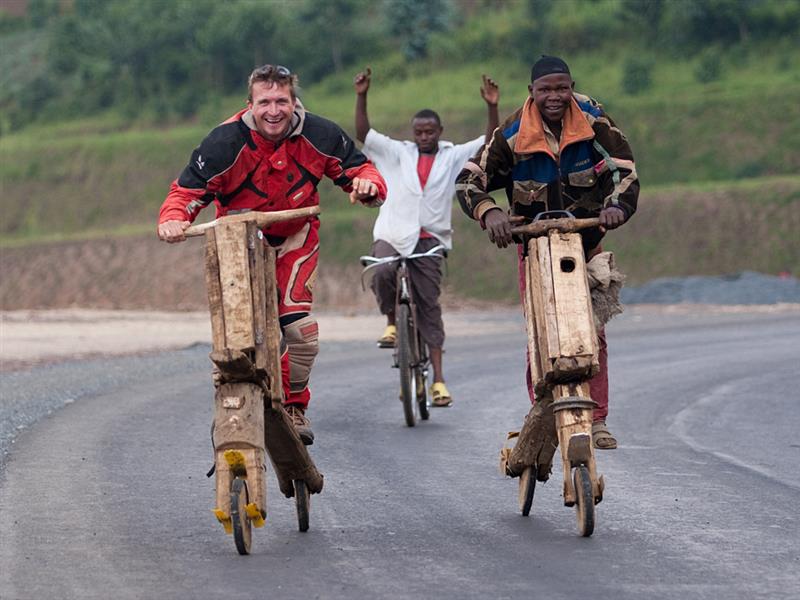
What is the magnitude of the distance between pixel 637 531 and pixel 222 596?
2.22m

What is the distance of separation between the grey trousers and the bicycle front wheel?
1.22 feet

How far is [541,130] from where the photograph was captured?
7.32m

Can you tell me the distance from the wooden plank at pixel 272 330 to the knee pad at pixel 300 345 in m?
0.43

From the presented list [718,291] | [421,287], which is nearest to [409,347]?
[421,287]

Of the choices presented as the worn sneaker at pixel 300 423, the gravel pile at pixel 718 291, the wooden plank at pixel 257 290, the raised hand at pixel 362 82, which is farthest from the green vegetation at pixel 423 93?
the wooden plank at pixel 257 290

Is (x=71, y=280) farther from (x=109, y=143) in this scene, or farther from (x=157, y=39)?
(x=157, y=39)

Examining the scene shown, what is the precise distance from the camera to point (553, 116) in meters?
7.32

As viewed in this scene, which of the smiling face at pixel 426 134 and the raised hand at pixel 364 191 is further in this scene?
the smiling face at pixel 426 134

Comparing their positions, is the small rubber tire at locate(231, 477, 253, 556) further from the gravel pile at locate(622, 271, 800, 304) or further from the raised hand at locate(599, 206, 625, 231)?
the gravel pile at locate(622, 271, 800, 304)

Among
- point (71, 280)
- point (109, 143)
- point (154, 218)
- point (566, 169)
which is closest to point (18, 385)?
point (566, 169)

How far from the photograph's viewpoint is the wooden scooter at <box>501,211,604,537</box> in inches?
265

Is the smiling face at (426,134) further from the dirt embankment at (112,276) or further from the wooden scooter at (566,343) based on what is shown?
the dirt embankment at (112,276)

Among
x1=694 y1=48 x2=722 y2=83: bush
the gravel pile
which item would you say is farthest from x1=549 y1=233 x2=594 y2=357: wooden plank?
x1=694 y1=48 x2=722 y2=83: bush

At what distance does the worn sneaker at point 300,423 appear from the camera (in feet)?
23.6
